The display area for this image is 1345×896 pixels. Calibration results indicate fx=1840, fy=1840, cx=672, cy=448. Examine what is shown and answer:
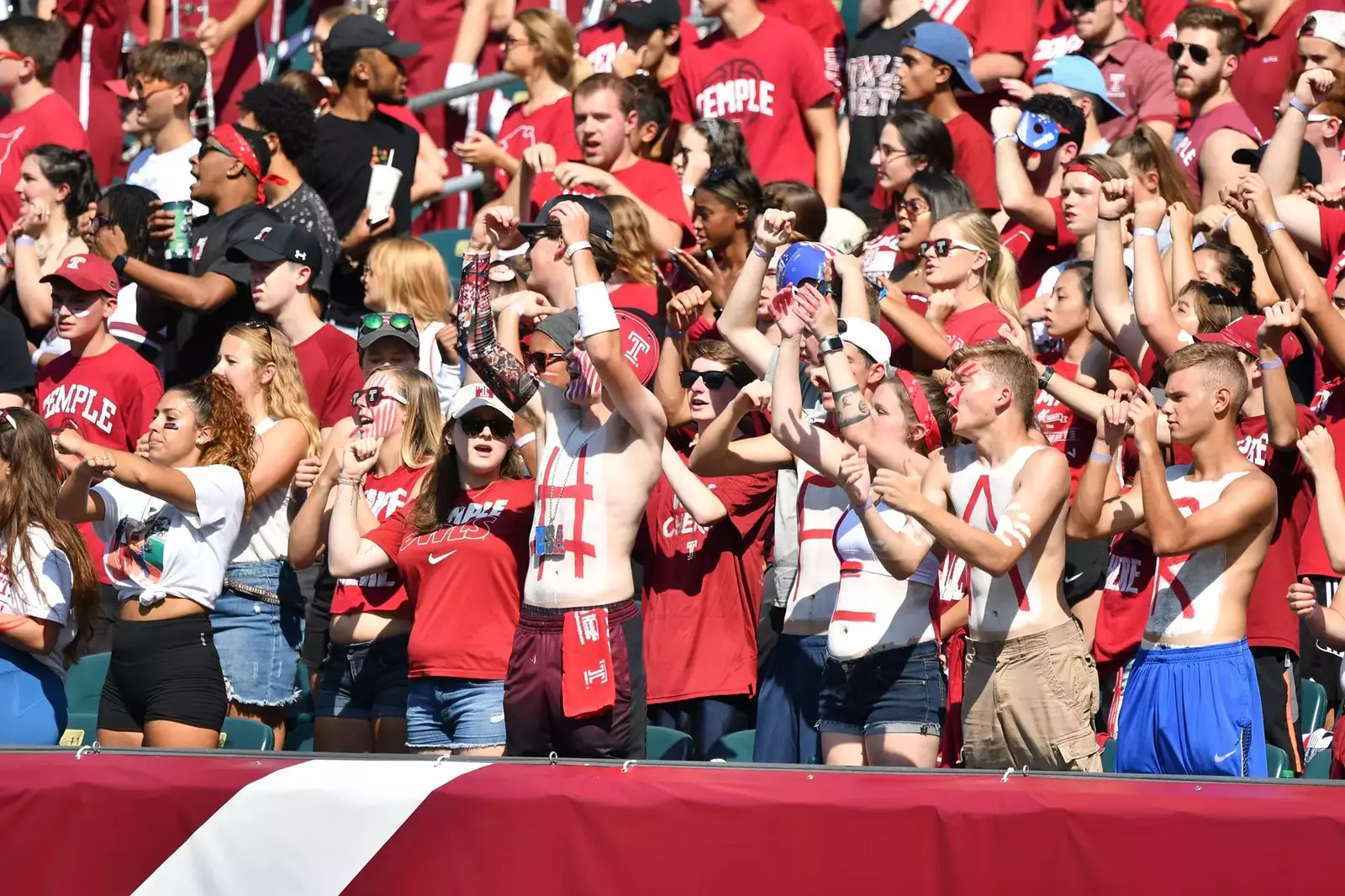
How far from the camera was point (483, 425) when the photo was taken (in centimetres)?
640

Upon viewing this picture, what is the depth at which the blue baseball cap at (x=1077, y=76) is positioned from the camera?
346 inches

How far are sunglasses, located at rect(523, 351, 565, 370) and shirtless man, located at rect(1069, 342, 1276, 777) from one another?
5.46 feet

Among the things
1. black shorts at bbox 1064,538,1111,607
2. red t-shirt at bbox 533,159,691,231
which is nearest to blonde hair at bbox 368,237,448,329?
red t-shirt at bbox 533,159,691,231

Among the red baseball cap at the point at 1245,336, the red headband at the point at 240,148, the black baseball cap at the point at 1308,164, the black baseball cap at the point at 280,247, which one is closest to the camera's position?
the red baseball cap at the point at 1245,336

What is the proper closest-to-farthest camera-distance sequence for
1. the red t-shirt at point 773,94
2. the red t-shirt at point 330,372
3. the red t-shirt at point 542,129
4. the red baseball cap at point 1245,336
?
the red baseball cap at point 1245,336, the red t-shirt at point 330,372, the red t-shirt at point 773,94, the red t-shirt at point 542,129

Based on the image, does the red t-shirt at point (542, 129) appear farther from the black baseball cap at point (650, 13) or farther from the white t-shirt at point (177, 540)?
the white t-shirt at point (177, 540)

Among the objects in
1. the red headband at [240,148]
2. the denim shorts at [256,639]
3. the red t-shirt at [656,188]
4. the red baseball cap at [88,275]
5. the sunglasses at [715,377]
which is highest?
the red headband at [240,148]

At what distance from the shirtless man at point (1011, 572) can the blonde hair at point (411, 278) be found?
3.23m

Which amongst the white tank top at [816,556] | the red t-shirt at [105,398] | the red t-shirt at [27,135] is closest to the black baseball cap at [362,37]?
the red t-shirt at [27,135]

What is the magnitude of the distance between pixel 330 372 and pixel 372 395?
1.25 m

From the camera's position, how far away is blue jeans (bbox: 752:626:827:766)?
6.02m

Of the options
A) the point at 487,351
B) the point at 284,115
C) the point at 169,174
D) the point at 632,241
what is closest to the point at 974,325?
the point at 632,241

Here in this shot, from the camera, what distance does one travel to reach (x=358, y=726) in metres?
6.54

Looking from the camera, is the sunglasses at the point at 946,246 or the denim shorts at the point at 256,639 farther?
the sunglasses at the point at 946,246
